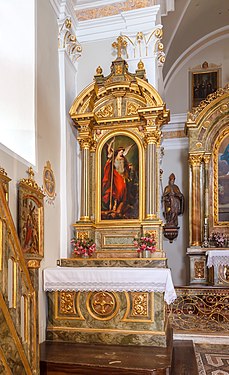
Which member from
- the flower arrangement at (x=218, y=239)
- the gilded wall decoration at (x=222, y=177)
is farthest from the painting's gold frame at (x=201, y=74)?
the flower arrangement at (x=218, y=239)

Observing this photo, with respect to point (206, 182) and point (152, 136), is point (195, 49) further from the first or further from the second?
point (152, 136)

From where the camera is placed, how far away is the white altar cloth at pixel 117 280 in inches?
180

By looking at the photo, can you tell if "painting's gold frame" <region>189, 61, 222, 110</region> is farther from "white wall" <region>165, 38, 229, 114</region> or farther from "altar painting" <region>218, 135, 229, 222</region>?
"altar painting" <region>218, 135, 229, 222</region>

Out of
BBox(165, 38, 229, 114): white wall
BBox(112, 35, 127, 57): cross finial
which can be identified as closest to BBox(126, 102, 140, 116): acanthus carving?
BBox(112, 35, 127, 57): cross finial

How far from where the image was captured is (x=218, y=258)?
8.39 meters

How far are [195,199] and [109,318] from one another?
5.44 meters

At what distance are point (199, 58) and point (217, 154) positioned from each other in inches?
140

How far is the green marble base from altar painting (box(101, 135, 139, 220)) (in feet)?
5.74

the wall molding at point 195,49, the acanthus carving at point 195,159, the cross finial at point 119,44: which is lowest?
the acanthus carving at point 195,159

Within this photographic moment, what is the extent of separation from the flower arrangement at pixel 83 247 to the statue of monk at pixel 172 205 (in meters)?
4.64

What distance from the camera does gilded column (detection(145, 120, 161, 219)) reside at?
19.9 ft

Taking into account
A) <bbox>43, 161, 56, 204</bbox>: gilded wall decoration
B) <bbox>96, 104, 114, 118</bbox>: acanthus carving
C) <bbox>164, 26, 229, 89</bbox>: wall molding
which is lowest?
<bbox>43, 161, 56, 204</bbox>: gilded wall decoration

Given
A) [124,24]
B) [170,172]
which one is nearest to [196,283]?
[170,172]

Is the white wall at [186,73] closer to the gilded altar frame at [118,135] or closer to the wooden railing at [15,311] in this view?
the gilded altar frame at [118,135]
